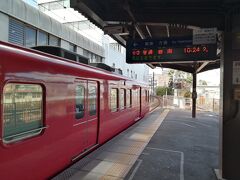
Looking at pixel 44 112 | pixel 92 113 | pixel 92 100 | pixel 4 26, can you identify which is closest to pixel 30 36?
pixel 4 26

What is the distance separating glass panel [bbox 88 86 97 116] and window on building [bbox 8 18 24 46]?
5.25 metres

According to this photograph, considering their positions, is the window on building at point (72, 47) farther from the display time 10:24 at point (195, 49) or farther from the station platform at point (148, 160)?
the display time 10:24 at point (195, 49)

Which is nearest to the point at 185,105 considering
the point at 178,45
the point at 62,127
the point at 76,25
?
the point at 76,25

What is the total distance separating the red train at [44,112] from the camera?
340 centimetres

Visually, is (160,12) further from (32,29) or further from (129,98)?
(32,29)

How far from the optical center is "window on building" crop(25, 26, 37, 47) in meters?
10.9

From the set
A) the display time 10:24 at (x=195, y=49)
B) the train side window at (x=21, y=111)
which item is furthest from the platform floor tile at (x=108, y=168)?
the display time 10:24 at (x=195, y=49)

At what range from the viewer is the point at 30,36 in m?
11.1

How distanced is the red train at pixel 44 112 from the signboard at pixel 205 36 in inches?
103

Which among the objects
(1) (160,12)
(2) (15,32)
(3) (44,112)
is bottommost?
(3) (44,112)

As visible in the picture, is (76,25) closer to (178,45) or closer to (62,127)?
(178,45)

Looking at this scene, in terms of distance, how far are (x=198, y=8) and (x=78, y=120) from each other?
3567mm

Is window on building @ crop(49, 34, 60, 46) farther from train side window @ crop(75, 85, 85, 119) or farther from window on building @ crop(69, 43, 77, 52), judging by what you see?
train side window @ crop(75, 85, 85, 119)

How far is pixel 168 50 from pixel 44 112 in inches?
148
